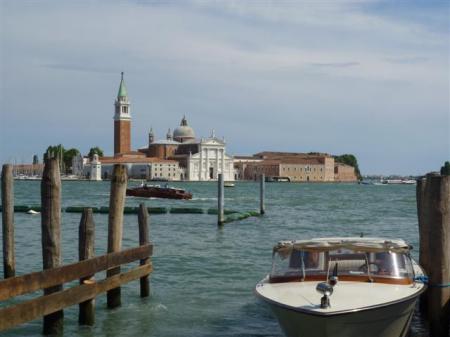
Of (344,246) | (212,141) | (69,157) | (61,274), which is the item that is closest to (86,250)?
(61,274)

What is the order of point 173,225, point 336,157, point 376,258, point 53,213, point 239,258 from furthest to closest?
point 336,157 → point 173,225 → point 239,258 → point 53,213 → point 376,258

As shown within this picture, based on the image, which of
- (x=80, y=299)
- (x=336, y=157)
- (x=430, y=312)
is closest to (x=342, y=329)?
(x=430, y=312)

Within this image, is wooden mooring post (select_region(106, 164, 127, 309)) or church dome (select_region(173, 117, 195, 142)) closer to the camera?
wooden mooring post (select_region(106, 164, 127, 309))

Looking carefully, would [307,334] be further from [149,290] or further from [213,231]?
→ [213,231]

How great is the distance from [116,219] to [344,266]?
341 centimetres

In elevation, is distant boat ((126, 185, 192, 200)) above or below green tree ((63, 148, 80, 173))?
below

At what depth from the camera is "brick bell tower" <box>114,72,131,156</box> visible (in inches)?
5290

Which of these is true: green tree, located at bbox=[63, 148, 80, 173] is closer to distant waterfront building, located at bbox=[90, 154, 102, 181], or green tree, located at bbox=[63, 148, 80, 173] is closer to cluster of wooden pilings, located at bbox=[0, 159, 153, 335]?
distant waterfront building, located at bbox=[90, 154, 102, 181]

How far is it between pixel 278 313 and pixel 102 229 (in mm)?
17777

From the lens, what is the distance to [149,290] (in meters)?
11.4

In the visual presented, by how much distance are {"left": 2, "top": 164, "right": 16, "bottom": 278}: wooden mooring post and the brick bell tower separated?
4782 inches

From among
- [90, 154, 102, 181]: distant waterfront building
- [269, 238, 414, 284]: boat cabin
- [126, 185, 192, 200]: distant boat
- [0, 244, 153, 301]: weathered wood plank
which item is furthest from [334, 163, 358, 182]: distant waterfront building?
[269, 238, 414, 284]: boat cabin

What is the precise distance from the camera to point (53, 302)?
7836 mm

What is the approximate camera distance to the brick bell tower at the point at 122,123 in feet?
441
